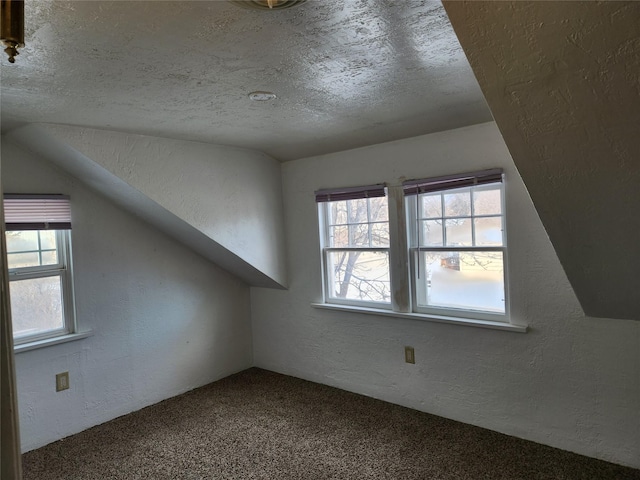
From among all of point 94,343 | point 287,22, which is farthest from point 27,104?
point 94,343

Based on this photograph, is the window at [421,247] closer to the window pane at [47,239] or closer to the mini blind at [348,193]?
the mini blind at [348,193]

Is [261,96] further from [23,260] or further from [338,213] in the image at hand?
[23,260]

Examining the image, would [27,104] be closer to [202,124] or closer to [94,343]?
[202,124]

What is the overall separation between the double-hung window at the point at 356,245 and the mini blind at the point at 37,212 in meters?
1.86

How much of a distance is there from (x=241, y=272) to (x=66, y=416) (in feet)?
5.45

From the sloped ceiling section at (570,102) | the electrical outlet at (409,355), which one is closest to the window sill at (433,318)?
the electrical outlet at (409,355)

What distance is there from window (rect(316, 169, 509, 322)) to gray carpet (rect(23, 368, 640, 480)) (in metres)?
0.79

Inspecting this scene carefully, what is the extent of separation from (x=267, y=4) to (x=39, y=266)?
2.57m

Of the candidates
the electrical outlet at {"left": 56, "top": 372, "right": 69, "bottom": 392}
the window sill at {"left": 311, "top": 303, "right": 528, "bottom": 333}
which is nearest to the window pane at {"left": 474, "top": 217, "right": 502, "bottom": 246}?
the window sill at {"left": 311, "top": 303, "right": 528, "bottom": 333}

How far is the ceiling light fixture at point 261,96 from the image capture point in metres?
2.09

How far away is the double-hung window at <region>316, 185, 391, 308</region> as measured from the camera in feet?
11.1

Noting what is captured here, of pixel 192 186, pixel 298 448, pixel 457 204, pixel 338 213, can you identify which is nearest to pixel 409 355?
pixel 298 448

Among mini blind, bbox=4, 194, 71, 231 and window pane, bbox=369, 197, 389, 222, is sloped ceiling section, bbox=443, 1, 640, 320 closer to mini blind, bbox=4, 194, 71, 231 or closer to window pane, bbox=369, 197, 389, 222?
window pane, bbox=369, 197, 389, 222

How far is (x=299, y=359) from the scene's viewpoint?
3.93 metres
